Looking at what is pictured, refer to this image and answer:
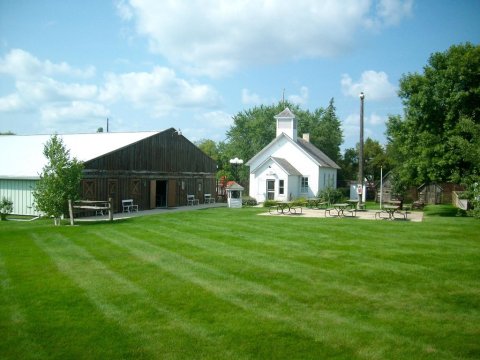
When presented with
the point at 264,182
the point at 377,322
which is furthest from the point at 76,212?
the point at 377,322

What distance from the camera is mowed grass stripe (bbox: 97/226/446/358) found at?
7029 millimetres

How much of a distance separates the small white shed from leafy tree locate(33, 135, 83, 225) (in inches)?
546

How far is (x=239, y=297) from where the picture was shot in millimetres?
8836

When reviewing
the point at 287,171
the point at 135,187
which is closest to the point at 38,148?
the point at 135,187

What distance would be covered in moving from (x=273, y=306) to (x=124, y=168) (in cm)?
2095

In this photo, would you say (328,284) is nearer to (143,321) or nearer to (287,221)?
(143,321)

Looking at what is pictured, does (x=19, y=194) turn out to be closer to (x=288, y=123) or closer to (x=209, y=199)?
(x=209, y=199)

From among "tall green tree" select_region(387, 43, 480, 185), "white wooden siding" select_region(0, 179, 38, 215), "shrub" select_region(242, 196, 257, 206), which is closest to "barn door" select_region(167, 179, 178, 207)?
"shrub" select_region(242, 196, 257, 206)

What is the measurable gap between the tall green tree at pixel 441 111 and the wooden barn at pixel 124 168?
→ 15869 mm

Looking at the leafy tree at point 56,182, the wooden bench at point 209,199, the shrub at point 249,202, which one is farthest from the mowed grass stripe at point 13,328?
the wooden bench at point 209,199

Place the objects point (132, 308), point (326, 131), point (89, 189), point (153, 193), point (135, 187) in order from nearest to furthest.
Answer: point (132, 308) < point (89, 189) < point (135, 187) < point (153, 193) < point (326, 131)

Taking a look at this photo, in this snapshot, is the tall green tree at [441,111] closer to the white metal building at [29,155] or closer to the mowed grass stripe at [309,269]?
the mowed grass stripe at [309,269]

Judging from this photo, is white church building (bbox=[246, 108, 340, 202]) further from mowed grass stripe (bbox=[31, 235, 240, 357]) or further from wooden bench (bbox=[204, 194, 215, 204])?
mowed grass stripe (bbox=[31, 235, 240, 357])

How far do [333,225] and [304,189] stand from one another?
1886 cm
